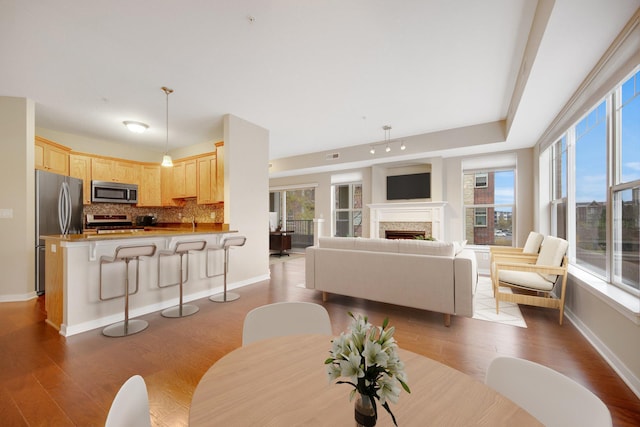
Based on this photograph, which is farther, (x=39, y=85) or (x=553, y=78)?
(x=39, y=85)

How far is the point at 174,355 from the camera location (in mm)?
2258

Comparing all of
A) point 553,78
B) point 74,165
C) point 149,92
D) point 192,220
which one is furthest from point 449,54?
point 74,165

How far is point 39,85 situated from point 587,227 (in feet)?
22.9

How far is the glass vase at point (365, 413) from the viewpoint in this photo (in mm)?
596

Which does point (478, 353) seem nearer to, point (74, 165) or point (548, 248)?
point (548, 248)

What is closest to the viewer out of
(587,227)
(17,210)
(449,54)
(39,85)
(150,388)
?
(150,388)

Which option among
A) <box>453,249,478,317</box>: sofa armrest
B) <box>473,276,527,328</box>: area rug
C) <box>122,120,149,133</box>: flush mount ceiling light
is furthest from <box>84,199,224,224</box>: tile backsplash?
<box>473,276,527,328</box>: area rug

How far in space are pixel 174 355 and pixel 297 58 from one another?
315 centimetres

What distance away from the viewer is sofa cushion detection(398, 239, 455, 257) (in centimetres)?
293

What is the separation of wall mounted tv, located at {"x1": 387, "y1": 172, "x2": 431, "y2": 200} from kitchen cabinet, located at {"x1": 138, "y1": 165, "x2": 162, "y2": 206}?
5.58 meters

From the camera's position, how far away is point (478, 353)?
2275 mm

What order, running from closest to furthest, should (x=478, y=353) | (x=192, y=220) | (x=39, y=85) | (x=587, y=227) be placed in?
(x=478, y=353) → (x=587, y=227) → (x=39, y=85) → (x=192, y=220)

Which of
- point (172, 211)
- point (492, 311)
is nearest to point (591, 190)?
point (492, 311)

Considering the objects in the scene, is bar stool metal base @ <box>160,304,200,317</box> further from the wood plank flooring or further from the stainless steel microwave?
the stainless steel microwave
